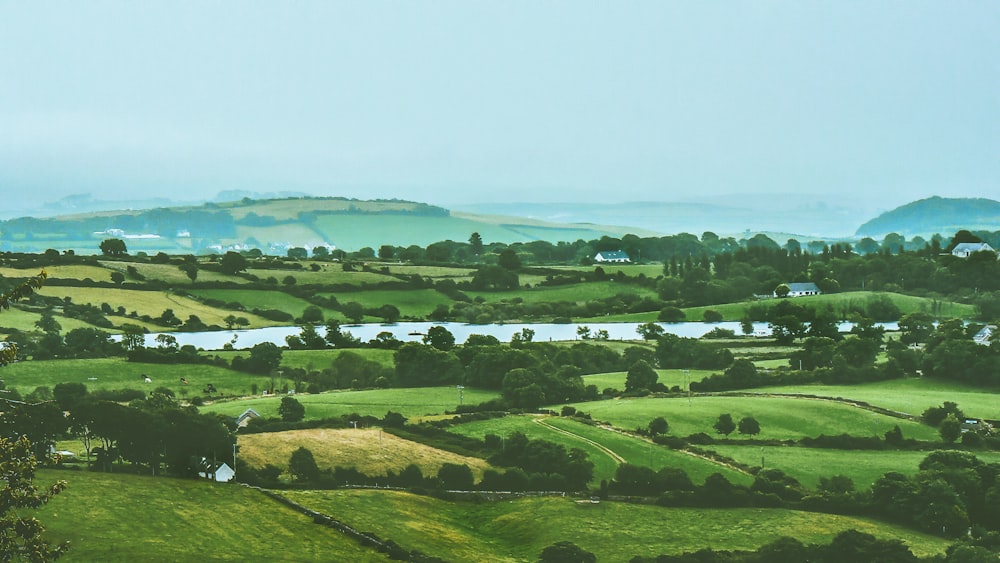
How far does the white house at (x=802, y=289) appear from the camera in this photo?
138887 millimetres

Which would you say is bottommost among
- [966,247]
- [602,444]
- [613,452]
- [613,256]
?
[613,452]

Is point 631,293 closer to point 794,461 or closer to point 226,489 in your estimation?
point 794,461

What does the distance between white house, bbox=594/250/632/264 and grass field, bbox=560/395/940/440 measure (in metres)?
106

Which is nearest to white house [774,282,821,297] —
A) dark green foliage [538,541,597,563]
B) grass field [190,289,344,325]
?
grass field [190,289,344,325]

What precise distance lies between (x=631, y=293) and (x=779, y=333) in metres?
28.6

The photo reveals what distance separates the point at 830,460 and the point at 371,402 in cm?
3110

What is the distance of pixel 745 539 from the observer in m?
50.8

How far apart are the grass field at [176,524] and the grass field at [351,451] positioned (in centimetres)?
581

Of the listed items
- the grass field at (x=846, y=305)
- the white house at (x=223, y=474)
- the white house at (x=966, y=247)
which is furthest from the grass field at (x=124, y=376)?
the white house at (x=966, y=247)

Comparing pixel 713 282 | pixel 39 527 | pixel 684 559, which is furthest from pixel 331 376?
pixel 713 282

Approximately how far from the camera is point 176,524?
4572 centimetres

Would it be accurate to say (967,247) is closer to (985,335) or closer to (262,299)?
(985,335)

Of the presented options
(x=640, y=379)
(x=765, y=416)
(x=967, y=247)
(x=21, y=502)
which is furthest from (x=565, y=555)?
(x=967, y=247)

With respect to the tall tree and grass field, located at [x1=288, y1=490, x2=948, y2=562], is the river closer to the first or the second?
grass field, located at [x1=288, y1=490, x2=948, y2=562]
